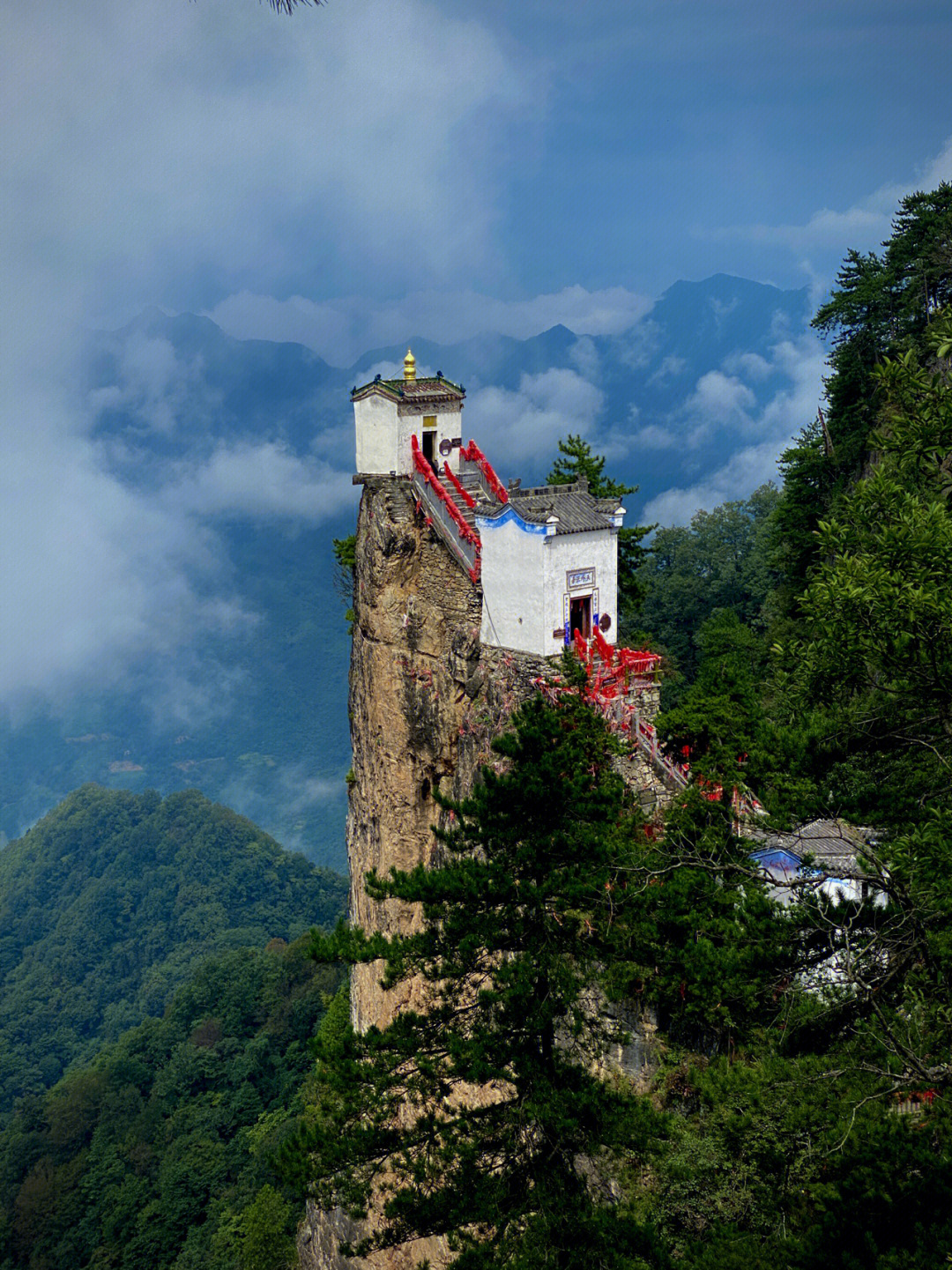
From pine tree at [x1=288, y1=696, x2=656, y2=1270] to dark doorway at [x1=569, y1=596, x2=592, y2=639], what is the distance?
1022 cm

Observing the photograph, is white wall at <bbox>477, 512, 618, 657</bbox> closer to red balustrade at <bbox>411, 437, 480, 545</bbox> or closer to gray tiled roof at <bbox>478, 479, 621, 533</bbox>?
gray tiled roof at <bbox>478, 479, 621, 533</bbox>

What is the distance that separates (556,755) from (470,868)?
5.92 ft

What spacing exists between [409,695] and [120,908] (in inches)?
5067

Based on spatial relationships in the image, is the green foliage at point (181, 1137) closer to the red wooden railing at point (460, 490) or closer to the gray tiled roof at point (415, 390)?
the red wooden railing at point (460, 490)

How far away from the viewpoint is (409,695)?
34031 millimetres

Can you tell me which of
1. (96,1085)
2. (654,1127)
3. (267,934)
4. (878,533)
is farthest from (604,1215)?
(267,934)

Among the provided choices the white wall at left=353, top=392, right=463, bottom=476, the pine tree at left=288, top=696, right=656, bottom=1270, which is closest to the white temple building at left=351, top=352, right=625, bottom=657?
the white wall at left=353, top=392, right=463, bottom=476

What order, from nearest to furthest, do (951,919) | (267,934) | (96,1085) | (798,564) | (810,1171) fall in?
(951,919) → (810,1171) → (798,564) → (96,1085) → (267,934)

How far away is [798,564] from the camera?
45656 mm

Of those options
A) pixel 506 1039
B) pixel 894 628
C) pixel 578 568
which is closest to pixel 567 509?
pixel 578 568

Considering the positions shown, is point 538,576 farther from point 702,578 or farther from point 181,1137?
point 181,1137

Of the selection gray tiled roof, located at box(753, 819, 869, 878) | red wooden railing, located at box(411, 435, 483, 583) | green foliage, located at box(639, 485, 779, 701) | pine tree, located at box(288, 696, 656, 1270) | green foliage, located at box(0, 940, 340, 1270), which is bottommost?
green foliage, located at box(0, 940, 340, 1270)

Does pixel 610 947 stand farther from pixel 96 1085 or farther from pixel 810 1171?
pixel 96 1085

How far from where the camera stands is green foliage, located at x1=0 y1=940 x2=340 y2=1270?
68562 mm
